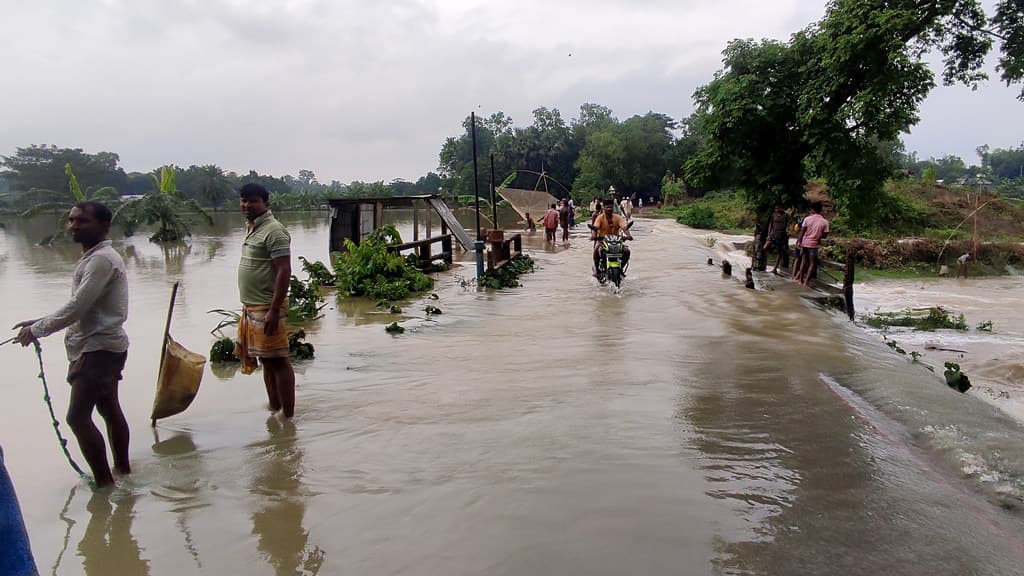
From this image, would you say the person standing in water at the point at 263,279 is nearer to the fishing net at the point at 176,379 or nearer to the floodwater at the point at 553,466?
the fishing net at the point at 176,379

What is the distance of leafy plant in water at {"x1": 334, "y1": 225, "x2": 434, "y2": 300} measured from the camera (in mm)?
11766

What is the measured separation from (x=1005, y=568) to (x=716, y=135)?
11.0 metres

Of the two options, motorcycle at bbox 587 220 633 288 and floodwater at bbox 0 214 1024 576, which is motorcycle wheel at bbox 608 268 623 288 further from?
floodwater at bbox 0 214 1024 576

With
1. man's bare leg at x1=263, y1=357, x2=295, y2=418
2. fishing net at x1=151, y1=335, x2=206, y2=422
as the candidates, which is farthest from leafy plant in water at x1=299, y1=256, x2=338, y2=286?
fishing net at x1=151, y1=335, x2=206, y2=422

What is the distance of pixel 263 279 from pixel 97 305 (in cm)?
121

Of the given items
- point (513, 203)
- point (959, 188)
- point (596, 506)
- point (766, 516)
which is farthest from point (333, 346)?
point (959, 188)

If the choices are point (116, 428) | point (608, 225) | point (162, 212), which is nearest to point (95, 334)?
point (116, 428)

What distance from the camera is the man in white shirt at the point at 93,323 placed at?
371 centimetres

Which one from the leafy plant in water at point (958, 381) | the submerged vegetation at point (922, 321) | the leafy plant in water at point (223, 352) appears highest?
the leafy plant in water at point (223, 352)

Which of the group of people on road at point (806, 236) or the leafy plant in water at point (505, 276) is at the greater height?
the group of people on road at point (806, 236)

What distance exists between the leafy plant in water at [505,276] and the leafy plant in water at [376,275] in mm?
1175

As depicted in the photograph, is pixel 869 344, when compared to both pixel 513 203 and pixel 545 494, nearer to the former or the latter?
pixel 545 494

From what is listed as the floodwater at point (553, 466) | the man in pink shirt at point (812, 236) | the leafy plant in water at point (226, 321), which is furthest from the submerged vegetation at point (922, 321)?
the leafy plant in water at point (226, 321)

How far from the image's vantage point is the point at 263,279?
15.9 ft
